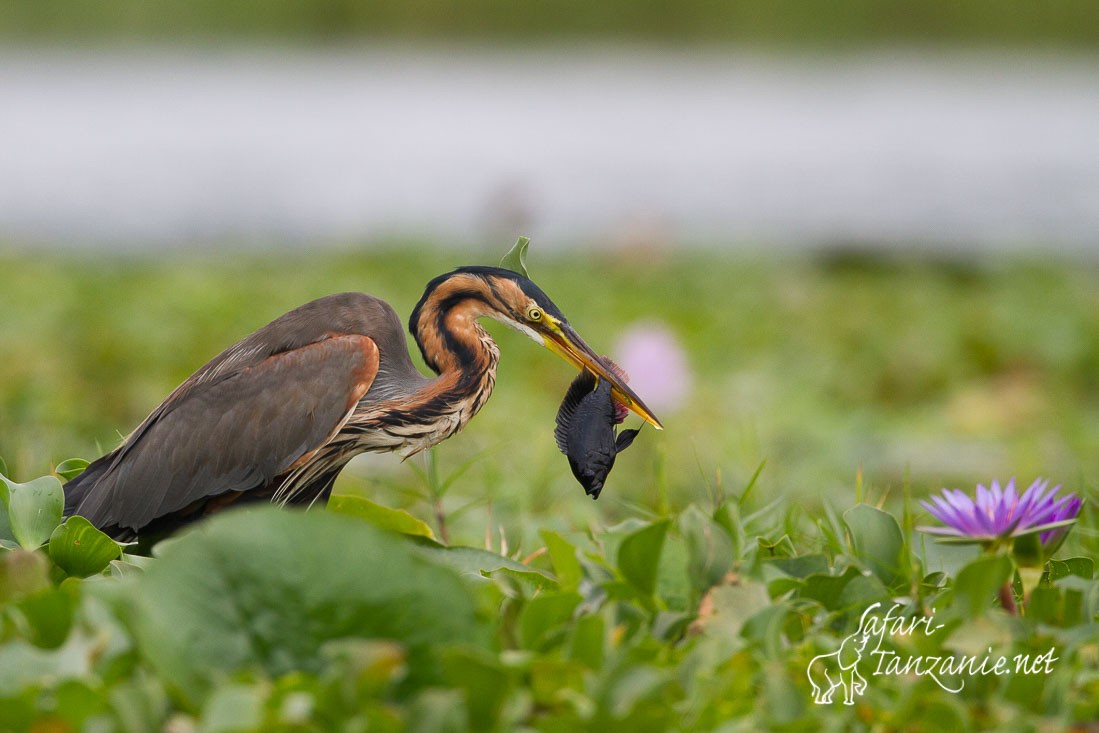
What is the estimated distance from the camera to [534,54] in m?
22.5

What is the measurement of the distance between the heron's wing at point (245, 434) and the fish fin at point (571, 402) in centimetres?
40

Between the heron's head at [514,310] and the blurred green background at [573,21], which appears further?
the blurred green background at [573,21]

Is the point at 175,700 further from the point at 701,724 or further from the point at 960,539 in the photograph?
the point at 960,539

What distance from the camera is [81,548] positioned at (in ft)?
7.46

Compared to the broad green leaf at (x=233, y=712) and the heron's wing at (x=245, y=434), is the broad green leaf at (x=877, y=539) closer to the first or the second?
the heron's wing at (x=245, y=434)

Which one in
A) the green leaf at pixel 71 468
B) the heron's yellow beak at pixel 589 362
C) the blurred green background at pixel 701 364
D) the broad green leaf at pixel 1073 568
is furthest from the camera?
the blurred green background at pixel 701 364

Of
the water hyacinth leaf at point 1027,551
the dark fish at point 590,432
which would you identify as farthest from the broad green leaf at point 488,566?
the water hyacinth leaf at point 1027,551

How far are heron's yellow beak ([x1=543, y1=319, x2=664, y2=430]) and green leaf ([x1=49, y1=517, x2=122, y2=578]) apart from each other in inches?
34.1

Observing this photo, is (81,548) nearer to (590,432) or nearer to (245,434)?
(245,434)

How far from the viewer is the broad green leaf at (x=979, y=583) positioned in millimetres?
1981

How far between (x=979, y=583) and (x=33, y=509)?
1.51 meters

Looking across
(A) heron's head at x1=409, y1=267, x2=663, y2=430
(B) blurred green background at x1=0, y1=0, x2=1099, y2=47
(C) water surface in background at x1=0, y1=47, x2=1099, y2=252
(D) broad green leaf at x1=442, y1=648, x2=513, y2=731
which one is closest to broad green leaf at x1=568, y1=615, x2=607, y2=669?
(D) broad green leaf at x1=442, y1=648, x2=513, y2=731

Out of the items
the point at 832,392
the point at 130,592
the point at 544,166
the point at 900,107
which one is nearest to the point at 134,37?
the point at 544,166

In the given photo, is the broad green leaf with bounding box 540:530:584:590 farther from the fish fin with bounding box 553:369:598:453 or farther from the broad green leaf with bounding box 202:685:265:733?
the broad green leaf with bounding box 202:685:265:733
